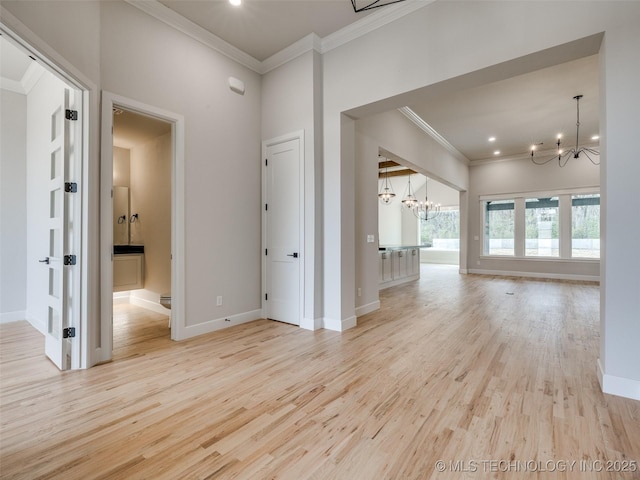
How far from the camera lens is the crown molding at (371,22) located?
3164 mm

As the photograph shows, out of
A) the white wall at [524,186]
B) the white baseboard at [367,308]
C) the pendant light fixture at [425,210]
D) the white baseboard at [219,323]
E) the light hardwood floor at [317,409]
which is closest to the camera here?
the light hardwood floor at [317,409]

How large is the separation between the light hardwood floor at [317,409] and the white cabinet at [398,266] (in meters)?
3.24

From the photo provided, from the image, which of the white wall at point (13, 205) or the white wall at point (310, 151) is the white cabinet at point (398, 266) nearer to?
the white wall at point (310, 151)

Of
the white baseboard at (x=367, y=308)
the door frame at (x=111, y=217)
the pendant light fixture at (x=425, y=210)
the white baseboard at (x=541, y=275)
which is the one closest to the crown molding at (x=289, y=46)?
the door frame at (x=111, y=217)

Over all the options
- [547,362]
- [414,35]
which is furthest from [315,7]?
[547,362]

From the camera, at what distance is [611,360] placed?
7.35 feet

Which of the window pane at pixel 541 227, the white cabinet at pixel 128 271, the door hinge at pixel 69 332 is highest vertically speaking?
the window pane at pixel 541 227

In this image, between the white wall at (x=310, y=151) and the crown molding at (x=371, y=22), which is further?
the white wall at (x=310, y=151)

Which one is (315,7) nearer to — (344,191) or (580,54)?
(344,191)

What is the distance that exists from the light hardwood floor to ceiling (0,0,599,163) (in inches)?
112

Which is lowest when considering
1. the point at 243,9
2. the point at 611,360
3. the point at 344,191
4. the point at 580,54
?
the point at 611,360

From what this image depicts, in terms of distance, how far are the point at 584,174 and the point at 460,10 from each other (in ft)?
26.1

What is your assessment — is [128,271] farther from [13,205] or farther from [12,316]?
[13,205]

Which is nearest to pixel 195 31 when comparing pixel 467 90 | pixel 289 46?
pixel 289 46
